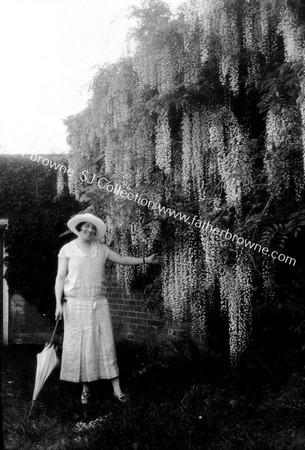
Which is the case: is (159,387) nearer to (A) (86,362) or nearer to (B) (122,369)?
(A) (86,362)

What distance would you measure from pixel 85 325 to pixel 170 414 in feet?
3.76

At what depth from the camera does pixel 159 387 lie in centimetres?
435

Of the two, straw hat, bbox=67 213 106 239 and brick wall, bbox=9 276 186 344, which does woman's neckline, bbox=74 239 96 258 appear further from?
brick wall, bbox=9 276 186 344

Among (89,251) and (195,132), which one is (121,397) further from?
(195,132)

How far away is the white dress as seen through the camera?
4.20 meters

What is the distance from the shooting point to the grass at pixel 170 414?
3117 mm

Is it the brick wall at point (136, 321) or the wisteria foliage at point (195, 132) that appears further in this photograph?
the brick wall at point (136, 321)

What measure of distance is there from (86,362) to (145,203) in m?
1.40

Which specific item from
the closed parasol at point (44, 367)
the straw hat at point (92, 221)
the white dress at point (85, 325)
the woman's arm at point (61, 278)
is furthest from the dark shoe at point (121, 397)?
the straw hat at point (92, 221)

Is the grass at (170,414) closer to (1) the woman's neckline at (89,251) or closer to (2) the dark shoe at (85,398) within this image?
(2) the dark shoe at (85,398)

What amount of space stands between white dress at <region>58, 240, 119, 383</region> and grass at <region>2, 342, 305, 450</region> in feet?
0.81

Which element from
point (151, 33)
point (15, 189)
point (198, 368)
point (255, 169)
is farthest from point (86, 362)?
point (15, 189)

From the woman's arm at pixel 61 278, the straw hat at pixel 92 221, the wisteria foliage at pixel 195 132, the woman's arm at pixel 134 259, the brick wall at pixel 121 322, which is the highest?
the wisteria foliage at pixel 195 132

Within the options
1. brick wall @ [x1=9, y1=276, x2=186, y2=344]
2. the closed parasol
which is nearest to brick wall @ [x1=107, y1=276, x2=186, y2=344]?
brick wall @ [x1=9, y1=276, x2=186, y2=344]
